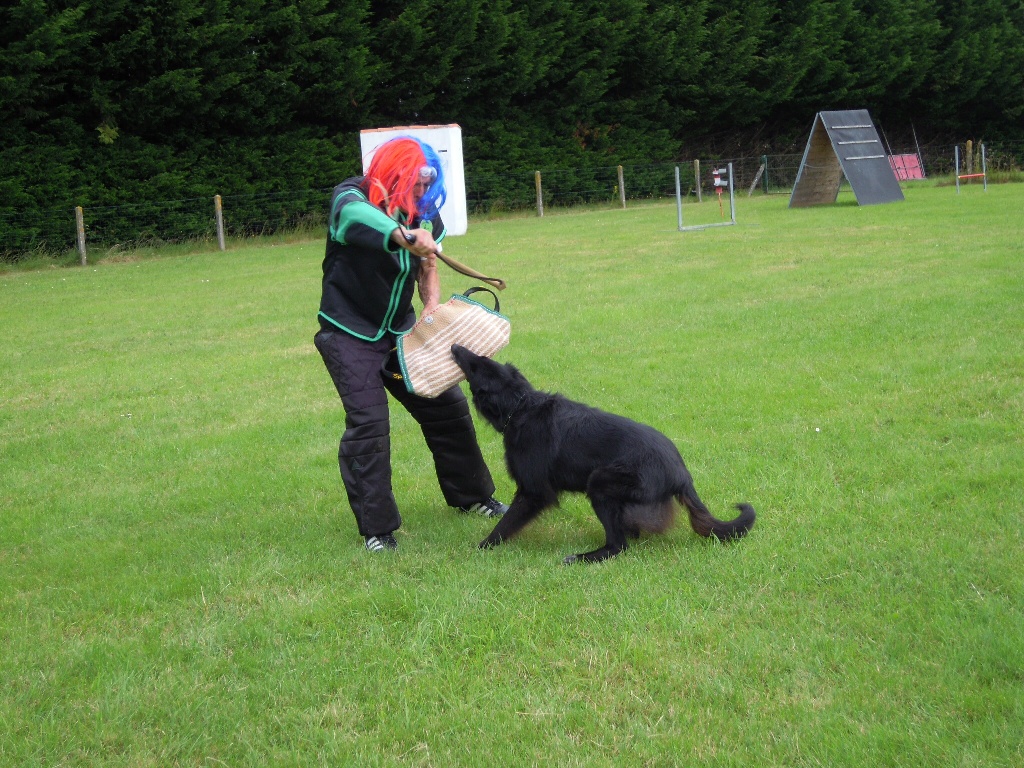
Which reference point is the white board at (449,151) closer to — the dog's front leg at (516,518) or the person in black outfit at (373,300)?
the person in black outfit at (373,300)

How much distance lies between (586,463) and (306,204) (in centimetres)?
2255

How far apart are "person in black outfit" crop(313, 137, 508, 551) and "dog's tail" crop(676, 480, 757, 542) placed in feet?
4.28

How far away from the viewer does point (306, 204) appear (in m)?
25.5

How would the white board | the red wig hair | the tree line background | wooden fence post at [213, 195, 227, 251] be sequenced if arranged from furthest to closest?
1. the white board
2. wooden fence post at [213, 195, 227, 251]
3. the tree line background
4. the red wig hair

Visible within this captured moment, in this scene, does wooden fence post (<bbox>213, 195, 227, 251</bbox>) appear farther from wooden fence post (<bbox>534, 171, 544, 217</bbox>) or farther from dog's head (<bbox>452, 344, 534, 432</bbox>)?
dog's head (<bbox>452, 344, 534, 432</bbox>)

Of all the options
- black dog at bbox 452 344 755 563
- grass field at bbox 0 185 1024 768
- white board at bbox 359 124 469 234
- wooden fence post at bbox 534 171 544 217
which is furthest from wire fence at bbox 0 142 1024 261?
black dog at bbox 452 344 755 563

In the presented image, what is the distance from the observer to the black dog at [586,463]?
4.10 metres

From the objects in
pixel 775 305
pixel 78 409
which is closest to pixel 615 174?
pixel 775 305

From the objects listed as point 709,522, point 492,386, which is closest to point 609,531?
point 709,522

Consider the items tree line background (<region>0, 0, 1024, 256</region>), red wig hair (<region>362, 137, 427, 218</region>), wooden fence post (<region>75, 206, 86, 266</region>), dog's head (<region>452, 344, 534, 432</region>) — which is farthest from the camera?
tree line background (<region>0, 0, 1024, 256</region>)

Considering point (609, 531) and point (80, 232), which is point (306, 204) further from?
point (609, 531)

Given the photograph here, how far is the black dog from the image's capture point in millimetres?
4098

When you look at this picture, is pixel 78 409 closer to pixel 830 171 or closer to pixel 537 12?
pixel 830 171

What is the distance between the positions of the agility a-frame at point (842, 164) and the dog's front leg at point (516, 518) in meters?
18.9
